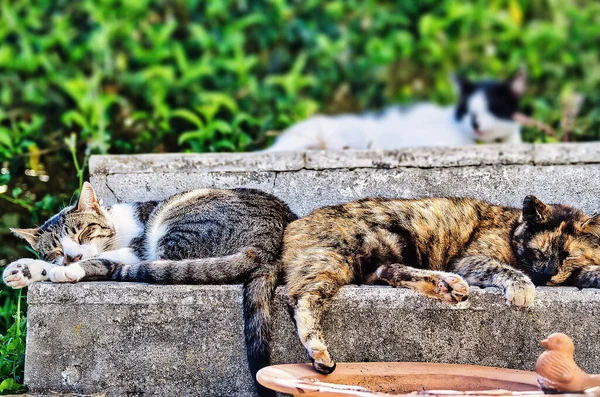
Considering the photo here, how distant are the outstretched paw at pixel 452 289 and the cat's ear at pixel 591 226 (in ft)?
2.08

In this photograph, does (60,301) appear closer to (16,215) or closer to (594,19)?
(16,215)

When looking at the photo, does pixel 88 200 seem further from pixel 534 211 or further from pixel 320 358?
pixel 534 211

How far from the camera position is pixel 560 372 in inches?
83.6

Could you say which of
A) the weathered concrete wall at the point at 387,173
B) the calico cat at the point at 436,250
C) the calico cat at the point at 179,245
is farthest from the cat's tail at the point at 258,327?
the weathered concrete wall at the point at 387,173

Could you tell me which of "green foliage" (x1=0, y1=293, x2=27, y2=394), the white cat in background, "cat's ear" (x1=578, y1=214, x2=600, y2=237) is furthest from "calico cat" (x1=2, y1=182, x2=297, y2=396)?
the white cat in background

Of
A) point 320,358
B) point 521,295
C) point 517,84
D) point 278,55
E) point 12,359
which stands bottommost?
point 12,359

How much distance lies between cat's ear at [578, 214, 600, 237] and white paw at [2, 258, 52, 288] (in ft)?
7.36

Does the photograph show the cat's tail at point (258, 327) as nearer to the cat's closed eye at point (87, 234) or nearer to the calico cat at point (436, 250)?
the calico cat at point (436, 250)

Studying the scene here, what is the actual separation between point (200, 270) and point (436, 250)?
3.46 feet

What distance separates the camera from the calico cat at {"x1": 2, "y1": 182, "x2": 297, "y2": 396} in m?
2.92

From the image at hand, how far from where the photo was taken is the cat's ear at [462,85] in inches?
248

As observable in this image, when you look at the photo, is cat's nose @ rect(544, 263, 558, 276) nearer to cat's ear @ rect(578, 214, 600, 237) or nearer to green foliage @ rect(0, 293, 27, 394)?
cat's ear @ rect(578, 214, 600, 237)

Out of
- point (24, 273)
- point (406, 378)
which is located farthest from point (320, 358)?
point (24, 273)

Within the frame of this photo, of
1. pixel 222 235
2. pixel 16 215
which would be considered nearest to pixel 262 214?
pixel 222 235
